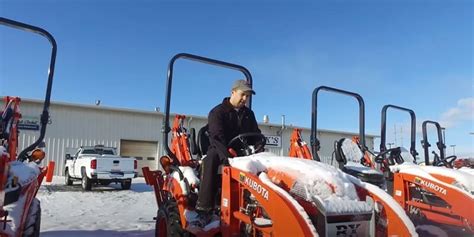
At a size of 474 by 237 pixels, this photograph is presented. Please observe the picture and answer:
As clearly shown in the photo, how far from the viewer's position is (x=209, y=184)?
4617mm

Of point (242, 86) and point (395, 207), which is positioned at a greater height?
point (242, 86)

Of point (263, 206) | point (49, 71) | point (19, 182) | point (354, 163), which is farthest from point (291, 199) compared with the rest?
point (354, 163)

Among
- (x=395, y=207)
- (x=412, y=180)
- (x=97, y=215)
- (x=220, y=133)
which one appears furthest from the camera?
(x=97, y=215)

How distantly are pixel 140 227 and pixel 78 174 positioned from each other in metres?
11.0

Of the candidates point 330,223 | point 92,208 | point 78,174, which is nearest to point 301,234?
point 330,223

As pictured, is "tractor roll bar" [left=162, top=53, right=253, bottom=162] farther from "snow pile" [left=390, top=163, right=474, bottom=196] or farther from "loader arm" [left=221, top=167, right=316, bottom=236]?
"snow pile" [left=390, top=163, right=474, bottom=196]

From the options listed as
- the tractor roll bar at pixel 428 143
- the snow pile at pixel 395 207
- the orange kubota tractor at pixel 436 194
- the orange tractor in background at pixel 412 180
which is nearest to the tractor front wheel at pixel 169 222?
A: the snow pile at pixel 395 207

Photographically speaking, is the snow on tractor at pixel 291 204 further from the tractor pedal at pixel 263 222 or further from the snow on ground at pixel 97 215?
the snow on ground at pixel 97 215

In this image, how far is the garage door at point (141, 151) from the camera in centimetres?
2598

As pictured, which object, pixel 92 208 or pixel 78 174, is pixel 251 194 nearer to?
pixel 92 208

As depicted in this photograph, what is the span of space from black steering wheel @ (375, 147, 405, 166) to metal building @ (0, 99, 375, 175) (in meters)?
14.5

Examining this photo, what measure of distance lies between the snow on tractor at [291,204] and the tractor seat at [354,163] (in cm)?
301

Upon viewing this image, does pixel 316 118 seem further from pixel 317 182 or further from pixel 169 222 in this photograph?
pixel 317 182

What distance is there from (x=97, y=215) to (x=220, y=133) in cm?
539
